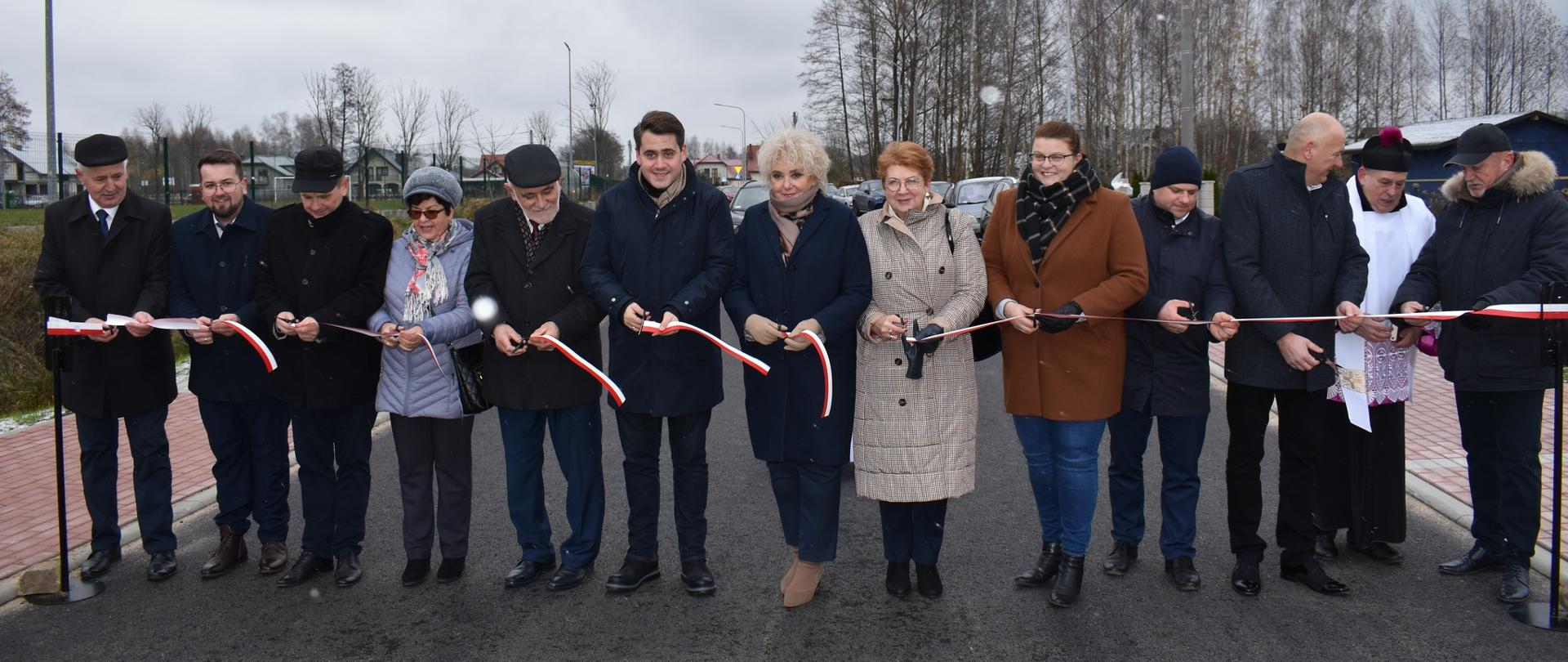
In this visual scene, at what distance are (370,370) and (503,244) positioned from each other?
34.6 inches

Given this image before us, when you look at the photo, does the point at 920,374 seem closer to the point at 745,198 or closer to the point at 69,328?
the point at 69,328

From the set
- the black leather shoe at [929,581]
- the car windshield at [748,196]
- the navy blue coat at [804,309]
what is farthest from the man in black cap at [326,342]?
the car windshield at [748,196]

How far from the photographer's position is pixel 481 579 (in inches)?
191

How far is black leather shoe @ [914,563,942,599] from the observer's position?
4578mm

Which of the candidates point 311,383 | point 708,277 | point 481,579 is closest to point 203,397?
point 311,383

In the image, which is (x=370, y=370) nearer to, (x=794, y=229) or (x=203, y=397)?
(x=203, y=397)

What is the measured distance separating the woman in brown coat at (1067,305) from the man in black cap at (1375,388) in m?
1.06

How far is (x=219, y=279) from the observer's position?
505cm

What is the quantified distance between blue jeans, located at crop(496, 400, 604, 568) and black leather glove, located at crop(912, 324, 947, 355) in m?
1.51

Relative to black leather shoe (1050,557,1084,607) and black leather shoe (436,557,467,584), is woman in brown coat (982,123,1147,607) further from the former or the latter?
black leather shoe (436,557,467,584)

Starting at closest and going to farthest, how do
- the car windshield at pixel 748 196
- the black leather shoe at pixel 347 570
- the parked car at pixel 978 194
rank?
1. the black leather shoe at pixel 347 570
2. the car windshield at pixel 748 196
3. the parked car at pixel 978 194

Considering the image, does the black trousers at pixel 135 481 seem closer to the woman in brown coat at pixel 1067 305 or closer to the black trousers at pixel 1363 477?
the woman in brown coat at pixel 1067 305

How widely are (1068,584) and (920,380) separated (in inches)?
40.7

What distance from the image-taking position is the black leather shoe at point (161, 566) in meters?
4.87
